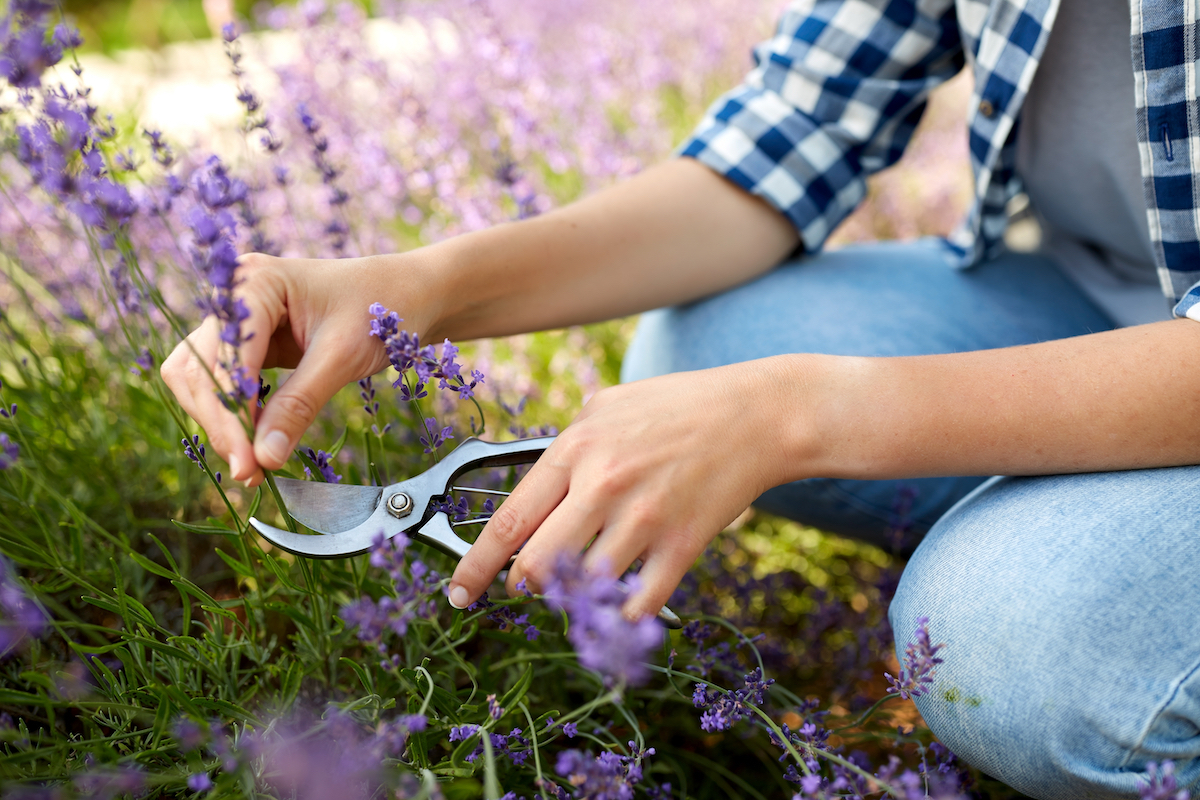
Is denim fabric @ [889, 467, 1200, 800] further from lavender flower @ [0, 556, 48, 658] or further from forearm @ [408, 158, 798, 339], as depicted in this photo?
lavender flower @ [0, 556, 48, 658]

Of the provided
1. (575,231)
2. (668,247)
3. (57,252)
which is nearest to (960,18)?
(668,247)

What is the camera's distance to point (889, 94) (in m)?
1.67

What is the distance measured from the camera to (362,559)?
49.1 inches

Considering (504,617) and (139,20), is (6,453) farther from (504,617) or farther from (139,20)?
(139,20)

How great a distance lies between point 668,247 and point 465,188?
1186mm

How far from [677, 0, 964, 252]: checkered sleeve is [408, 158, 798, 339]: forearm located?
70 millimetres

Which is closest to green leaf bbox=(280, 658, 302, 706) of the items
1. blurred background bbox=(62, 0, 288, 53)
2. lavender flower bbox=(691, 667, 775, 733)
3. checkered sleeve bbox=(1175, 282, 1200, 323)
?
lavender flower bbox=(691, 667, 775, 733)

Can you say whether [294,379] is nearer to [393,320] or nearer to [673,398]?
[393,320]

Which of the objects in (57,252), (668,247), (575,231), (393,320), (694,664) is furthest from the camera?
(57,252)

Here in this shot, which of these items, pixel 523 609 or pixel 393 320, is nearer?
pixel 393 320

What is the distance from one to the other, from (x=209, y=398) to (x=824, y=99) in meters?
1.39

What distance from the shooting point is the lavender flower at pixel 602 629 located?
594 mm

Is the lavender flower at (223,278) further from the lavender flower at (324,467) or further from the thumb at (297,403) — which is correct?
the lavender flower at (324,467)

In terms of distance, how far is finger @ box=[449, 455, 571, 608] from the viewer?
984mm
